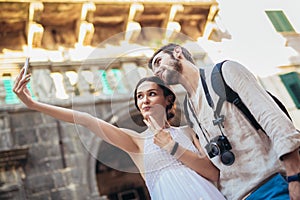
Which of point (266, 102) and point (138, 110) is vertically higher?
point (138, 110)

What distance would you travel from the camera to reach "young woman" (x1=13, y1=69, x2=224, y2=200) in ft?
6.42

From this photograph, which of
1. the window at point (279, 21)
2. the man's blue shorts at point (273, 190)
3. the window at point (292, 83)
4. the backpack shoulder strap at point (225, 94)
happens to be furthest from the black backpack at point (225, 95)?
the window at point (279, 21)

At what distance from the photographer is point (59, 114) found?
2043 millimetres

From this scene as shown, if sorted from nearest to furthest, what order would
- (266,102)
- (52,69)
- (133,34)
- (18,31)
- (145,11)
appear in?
1. (266,102)
2. (133,34)
3. (52,69)
4. (18,31)
5. (145,11)

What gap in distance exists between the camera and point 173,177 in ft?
6.51

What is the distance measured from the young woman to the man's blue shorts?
28 cm

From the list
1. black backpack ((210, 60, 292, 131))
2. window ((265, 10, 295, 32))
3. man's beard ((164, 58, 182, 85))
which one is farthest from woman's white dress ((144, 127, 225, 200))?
window ((265, 10, 295, 32))

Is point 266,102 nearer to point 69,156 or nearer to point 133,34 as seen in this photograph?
point 133,34

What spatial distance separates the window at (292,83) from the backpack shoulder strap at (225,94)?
4.94 metres

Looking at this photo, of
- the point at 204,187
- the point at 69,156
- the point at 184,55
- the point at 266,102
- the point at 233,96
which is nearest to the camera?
the point at 266,102

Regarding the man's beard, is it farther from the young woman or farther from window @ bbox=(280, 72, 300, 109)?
window @ bbox=(280, 72, 300, 109)

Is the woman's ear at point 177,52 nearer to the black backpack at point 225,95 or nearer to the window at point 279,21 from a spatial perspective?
the black backpack at point 225,95

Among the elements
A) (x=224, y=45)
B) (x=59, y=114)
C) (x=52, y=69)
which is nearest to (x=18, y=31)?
(x=52, y=69)

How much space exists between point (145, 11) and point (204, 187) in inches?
203
